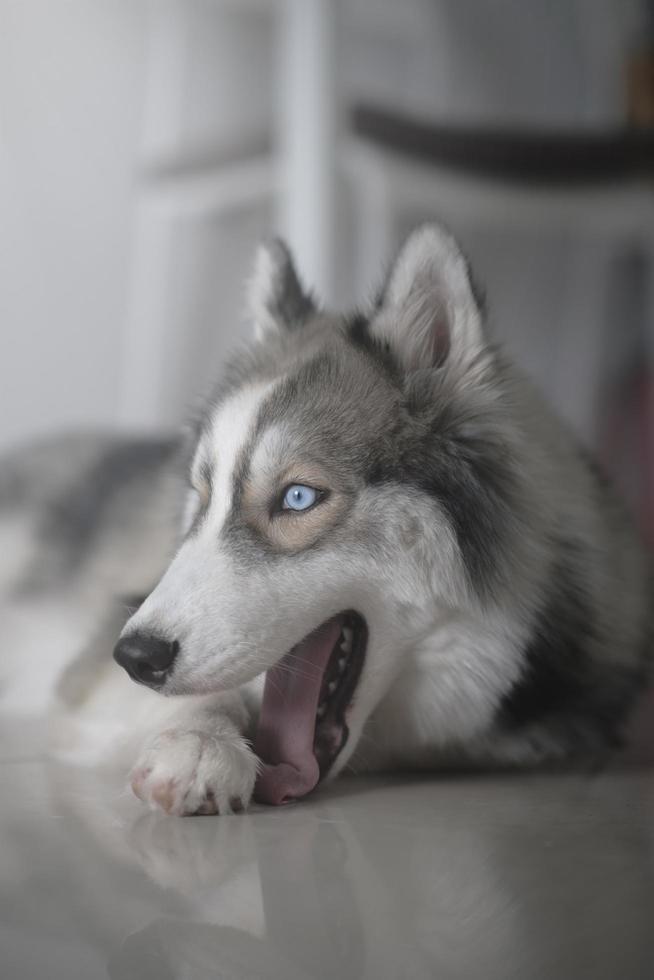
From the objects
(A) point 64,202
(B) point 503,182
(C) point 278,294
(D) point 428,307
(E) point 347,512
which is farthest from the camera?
(A) point 64,202

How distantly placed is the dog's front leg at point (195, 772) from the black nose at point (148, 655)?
0.09 meters

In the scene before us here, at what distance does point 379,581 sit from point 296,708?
19cm

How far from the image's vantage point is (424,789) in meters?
1.29

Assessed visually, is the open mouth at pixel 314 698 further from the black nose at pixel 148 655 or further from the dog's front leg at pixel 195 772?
the black nose at pixel 148 655

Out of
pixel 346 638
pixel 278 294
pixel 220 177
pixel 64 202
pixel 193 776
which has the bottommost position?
pixel 193 776

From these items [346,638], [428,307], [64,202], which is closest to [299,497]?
[346,638]

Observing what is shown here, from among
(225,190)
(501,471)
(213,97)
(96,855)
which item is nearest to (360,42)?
(213,97)

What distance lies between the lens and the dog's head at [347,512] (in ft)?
3.85

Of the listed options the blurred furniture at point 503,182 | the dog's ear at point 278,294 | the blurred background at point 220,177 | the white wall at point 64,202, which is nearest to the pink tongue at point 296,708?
the dog's ear at point 278,294

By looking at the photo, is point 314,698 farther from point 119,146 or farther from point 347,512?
point 119,146

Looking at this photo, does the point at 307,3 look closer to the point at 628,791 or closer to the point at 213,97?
the point at 213,97

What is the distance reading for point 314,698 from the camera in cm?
125

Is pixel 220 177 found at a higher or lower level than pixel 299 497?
higher

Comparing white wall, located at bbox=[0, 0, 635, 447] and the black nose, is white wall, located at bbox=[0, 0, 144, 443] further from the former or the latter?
the black nose
